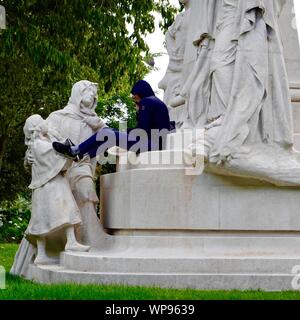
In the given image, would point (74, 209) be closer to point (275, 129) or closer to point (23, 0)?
point (275, 129)

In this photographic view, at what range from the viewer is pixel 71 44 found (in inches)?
774

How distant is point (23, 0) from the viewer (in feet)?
60.2

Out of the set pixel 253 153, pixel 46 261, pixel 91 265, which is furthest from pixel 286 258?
pixel 46 261

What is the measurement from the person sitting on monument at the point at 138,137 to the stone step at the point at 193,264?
64.0 inches

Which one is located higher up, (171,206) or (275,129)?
(275,129)

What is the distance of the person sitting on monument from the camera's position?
11055 millimetres

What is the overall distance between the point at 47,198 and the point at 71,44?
30.1 ft

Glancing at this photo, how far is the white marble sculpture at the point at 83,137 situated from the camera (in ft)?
37.8

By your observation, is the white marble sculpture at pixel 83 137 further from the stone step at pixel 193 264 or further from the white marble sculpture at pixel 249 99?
the white marble sculpture at pixel 249 99

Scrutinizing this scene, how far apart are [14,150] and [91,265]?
17483 millimetres

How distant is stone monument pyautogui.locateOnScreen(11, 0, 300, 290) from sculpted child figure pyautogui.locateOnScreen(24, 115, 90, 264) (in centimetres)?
40

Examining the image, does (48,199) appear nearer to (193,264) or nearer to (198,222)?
(198,222)

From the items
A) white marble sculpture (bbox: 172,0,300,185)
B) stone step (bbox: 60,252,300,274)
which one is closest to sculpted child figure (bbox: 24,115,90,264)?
stone step (bbox: 60,252,300,274)

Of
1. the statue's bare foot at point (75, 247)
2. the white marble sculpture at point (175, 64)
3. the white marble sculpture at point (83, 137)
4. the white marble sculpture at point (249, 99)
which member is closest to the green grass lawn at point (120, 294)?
the statue's bare foot at point (75, 247)
